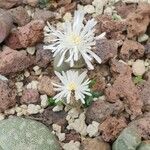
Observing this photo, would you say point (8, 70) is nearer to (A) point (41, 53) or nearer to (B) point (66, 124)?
(A) point (41, 53)

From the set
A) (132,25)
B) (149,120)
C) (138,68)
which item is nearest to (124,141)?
(149,120)

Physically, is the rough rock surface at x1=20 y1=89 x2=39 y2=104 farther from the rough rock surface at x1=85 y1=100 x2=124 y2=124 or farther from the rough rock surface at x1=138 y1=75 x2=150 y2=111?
the rough rock surface at x1=138 y1=75 x2=150 y2=111

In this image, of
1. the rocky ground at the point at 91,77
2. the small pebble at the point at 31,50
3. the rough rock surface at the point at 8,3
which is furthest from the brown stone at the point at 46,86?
the rough rock surface at the point at 8,3

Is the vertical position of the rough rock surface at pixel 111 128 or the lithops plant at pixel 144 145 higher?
the rough rock surface at pixel 111 128

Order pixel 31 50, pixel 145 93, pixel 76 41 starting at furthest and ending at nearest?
pixel 31 50
pixel 145 93
pixel 76 41

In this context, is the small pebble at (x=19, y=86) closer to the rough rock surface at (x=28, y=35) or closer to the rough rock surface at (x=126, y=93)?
the rough rock surface at (x=28, y=35)

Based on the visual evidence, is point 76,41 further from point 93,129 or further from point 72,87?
point 93,129

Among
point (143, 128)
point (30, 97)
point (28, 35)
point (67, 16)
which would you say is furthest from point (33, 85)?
point (143, 128)
